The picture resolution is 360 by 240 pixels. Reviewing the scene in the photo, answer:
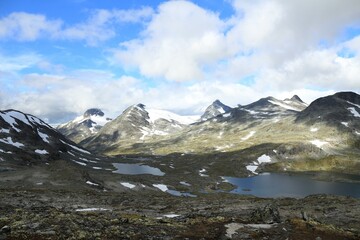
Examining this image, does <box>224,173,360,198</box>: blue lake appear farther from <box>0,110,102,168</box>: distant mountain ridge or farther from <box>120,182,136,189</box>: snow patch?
<box>0,110,102,168</box>: distant mountain ridge

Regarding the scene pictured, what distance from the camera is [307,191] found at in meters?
148

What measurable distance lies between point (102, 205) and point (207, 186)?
274ft

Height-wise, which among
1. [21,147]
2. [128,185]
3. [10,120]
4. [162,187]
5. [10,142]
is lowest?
[162,187]

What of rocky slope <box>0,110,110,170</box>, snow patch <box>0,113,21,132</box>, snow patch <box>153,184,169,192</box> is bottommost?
snow patch <box>153,184,169,192</box>

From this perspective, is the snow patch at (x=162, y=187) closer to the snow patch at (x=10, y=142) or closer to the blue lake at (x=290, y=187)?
the blue lake at (x=290, y=187)

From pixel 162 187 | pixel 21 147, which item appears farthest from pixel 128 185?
pixel 21 147

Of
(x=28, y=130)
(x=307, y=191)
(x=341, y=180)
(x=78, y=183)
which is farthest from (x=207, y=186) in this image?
(x=28, y=130)

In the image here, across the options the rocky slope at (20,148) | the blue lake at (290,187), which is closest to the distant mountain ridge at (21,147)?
the rocky slope at (20,148)

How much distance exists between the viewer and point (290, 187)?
522 ft

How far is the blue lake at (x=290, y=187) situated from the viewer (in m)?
143

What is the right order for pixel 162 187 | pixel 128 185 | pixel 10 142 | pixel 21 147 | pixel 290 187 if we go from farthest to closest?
pixel 21 147, pixel 10 142, pixel 290 187, pixel 162 187, pixel 128 185

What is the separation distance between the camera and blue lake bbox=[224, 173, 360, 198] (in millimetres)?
142913

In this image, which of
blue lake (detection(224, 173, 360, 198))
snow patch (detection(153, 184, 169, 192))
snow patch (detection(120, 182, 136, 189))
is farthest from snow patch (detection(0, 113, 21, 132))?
blue lake (detection(224, 173, 360, 198))

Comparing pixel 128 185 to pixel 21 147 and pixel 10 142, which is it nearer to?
pixel 21 147
